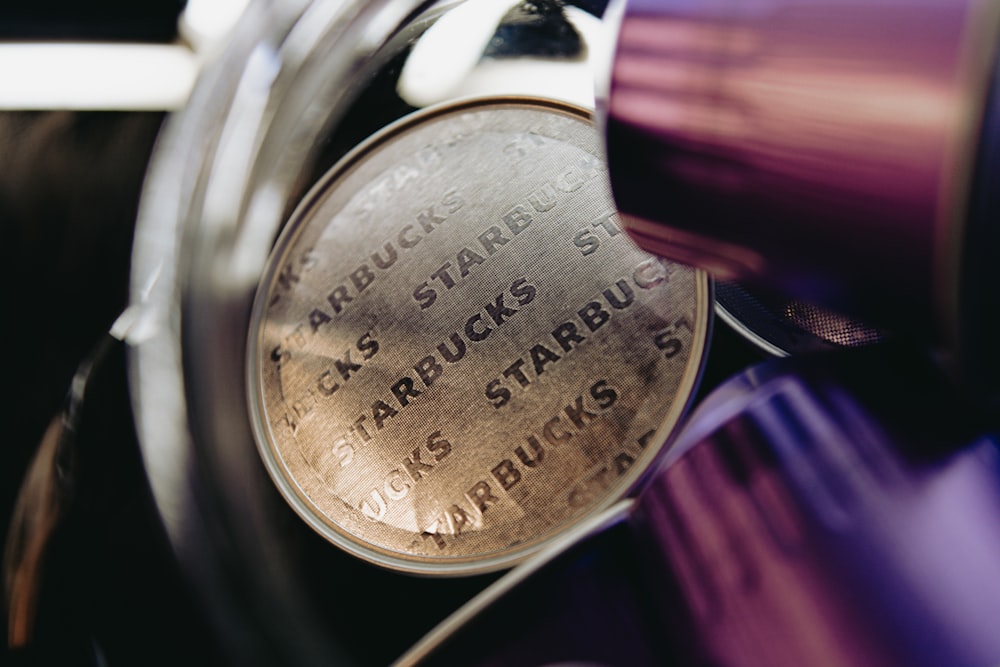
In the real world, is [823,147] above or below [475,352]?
above

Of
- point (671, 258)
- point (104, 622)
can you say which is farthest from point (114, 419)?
point (671, 258)

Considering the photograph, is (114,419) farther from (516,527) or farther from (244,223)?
(516,527)

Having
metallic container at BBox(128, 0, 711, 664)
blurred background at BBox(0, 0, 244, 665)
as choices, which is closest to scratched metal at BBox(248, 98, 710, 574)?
metallic container at BBox(128, 0, 711, 664)

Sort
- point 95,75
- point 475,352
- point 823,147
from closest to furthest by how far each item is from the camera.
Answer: point 823,147 < point 475,352 < point 95,75

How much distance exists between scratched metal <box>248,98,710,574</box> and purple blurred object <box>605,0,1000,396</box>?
10 cm

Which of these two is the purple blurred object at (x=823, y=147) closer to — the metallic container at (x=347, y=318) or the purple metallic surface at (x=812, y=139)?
the purple metallic surface at (x=812, y=139)

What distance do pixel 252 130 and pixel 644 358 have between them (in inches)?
10.2

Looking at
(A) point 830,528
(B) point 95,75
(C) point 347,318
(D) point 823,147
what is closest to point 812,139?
(D) point 823,147

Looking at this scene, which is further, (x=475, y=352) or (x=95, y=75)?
(x=95, y=75)

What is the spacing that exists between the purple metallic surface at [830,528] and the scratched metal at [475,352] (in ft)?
0.26

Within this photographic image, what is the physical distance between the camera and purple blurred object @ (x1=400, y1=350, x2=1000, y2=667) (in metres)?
0.24

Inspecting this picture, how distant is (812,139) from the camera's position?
22 cm

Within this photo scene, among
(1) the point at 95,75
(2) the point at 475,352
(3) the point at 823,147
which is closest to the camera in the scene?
(3) the point at 823,147

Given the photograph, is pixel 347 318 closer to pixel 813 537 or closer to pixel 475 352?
pixel 475 352
